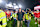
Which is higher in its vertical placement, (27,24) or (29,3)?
(29,3)

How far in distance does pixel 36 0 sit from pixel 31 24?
267 cm

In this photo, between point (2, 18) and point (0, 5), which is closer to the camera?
point (2, 18)

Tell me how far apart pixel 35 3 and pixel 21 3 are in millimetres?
928

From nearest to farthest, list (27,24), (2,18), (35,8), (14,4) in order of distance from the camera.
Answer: (2,18), (27,24), (14,4), (35,8)

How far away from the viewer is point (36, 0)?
4.43 metres

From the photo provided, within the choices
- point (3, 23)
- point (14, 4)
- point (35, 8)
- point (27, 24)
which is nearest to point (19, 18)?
point (27, 24)

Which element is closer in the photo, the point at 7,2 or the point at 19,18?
the point at 19,18

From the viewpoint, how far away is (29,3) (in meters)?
4.52

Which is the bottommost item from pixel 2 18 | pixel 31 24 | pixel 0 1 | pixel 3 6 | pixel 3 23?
pixel 31 24

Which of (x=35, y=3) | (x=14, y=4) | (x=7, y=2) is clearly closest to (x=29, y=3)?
Answer: (x=35, y=3)

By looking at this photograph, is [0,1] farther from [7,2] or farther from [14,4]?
[14,4]

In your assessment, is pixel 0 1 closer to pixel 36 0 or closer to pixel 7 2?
pixel 7 2

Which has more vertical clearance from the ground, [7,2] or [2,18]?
[7,2]

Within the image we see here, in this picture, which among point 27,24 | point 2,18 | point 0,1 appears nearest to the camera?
point 2,18
